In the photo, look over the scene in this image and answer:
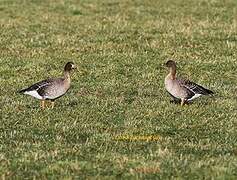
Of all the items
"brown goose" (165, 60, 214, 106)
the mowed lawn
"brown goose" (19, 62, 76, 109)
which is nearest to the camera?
the mowed lawn

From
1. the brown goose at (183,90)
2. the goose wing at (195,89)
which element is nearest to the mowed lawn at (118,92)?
the brown goose at (183,90)

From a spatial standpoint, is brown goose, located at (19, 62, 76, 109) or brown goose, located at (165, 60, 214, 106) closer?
brown goose, located at (19, 62, 76, 109)

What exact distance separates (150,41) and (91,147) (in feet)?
62.2

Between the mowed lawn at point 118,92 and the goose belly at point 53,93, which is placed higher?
the goose belly at point 53,93

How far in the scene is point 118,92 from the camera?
22.3m

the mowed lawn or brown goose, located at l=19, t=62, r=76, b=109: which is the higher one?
brown goose, located at l=19, t=62, r=76, b=109

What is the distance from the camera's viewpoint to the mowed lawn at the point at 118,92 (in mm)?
13266

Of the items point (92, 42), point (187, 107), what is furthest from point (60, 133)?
point (92, 42)

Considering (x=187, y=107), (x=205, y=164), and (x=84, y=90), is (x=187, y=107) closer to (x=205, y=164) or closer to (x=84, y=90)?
(x=84, y=90)

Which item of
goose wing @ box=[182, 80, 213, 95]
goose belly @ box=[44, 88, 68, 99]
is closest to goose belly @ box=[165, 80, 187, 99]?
goose wing @ box=[182, 80, 213, 95]

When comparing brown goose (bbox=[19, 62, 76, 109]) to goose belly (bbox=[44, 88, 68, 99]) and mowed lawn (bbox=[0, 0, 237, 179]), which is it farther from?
mowed lawn (bbox=[0, 0, 237, 179])

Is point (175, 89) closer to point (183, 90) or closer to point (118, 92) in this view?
point (183, 90)

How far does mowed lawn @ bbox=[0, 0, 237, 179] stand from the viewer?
1327cm

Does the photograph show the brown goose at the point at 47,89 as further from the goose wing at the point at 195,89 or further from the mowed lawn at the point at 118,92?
the goose wing at the point at 195,89
